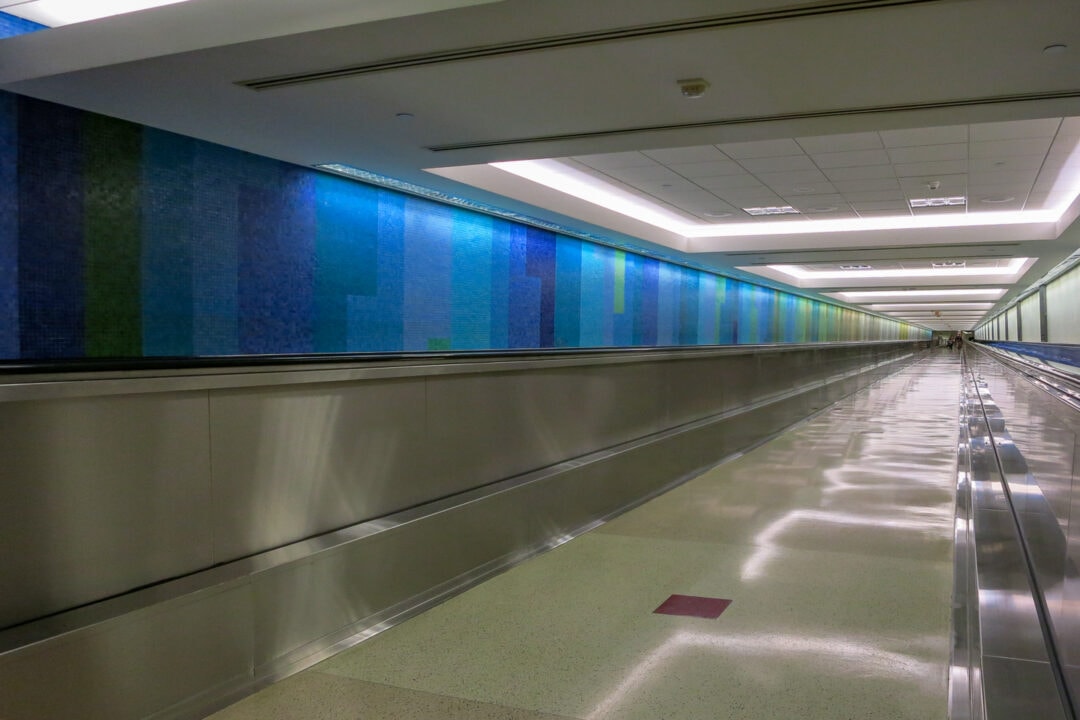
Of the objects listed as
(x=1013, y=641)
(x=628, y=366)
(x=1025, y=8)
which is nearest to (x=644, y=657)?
(x=1013, y=641)

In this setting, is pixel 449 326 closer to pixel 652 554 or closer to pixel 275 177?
pixel 275 177

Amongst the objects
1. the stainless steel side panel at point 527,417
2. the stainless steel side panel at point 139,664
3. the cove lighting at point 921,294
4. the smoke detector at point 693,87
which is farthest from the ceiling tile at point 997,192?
the cove lighting at point 921,294

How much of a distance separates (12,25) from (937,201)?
43.1 feet

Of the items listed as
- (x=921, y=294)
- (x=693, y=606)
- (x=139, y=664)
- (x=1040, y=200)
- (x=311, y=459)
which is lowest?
(x=693, y=606)

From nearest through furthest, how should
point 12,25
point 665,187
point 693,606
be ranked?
point 693,606
point 12,25
point 665,187

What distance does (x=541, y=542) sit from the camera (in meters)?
5.71

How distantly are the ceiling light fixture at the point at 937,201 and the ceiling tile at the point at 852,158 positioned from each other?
322cm

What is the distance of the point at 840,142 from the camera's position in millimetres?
9578

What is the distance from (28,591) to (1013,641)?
3727 mm

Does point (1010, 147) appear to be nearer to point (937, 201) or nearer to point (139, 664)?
point (937, 201)

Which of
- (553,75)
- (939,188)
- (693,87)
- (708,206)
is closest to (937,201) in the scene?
(939,188)

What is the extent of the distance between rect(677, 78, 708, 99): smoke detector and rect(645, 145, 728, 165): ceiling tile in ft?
13.7

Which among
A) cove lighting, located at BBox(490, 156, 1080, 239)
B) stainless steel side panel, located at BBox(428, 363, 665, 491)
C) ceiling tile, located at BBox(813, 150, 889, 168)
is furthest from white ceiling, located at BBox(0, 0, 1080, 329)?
stainless steel side panel, located at BBox(428, 363, 665, 491)

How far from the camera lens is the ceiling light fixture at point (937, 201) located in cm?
1312
